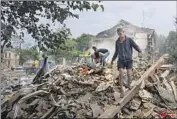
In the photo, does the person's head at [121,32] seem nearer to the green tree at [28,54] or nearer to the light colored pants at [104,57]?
the light colored pants at [104,57]

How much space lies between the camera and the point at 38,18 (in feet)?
20.2

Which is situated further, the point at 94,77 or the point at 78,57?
the point at 78,57

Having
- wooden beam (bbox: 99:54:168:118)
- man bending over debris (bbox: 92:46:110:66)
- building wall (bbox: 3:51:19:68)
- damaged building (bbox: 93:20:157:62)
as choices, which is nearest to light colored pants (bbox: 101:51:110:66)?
man bending over debris (bbox: 92:46:110:66)

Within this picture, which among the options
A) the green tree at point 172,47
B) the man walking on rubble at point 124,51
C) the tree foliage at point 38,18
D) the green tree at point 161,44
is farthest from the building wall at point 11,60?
the green tree at point 172,47

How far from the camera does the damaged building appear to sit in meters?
6.21

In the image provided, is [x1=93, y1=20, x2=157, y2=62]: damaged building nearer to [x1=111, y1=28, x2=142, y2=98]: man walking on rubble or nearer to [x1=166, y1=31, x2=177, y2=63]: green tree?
[x1=111, y1=28, x2=142, y2=98]: man walking on rubble

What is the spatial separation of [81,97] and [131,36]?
5.60 ft

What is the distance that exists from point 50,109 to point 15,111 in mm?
588

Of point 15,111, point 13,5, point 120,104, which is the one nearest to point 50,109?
point 15,111

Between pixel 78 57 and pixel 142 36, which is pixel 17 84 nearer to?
pixel 78 57

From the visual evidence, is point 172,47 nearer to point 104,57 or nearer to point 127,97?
point 104,57

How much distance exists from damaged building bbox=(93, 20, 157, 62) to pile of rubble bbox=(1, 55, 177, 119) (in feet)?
1.99

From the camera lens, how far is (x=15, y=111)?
5301 millimetres

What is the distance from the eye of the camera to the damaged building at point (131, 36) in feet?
20.4
